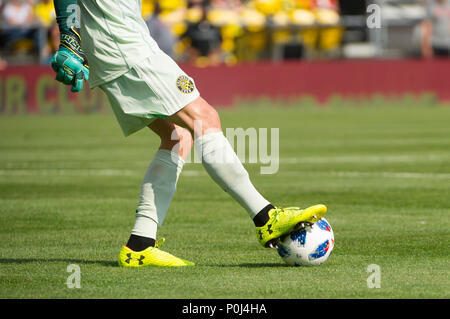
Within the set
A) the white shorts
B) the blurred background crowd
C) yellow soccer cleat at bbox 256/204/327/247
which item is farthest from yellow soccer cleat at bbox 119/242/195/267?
the blurred background crowd

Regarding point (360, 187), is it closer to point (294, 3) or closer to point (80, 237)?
point (80, 237)

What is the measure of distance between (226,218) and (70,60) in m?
2.69

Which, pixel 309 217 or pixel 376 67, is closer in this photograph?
pixel 309 217

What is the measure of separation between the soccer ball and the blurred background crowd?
1887 centimetres

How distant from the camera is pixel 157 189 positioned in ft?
20.9

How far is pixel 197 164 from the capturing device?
1454cm

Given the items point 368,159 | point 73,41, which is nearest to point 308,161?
point 368,159

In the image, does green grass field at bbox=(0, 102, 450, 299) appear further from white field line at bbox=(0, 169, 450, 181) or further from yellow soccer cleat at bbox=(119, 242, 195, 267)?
yellow soccer cleat at bbox=(119, 242, 195, 267)

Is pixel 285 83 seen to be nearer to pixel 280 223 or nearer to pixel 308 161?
pixel 308 161

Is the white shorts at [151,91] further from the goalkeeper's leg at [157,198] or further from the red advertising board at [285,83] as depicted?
the red advertising board at [285,83]

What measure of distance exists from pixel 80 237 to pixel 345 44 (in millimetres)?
21270

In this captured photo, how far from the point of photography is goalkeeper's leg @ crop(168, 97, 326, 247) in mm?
5961
